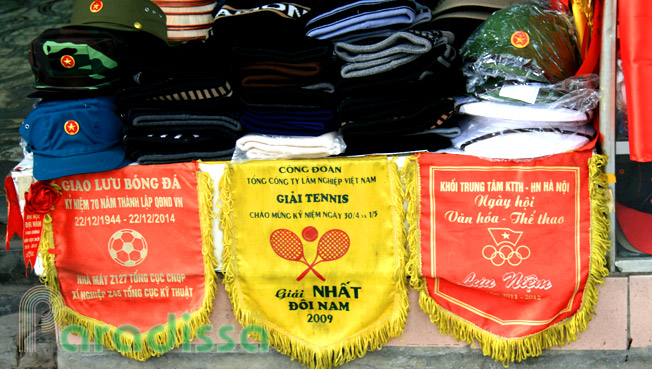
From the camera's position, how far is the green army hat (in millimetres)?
2801

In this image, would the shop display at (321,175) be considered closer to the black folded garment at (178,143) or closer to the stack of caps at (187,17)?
the black folded garment at (178,143)

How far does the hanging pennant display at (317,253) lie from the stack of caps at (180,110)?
0.60 ft

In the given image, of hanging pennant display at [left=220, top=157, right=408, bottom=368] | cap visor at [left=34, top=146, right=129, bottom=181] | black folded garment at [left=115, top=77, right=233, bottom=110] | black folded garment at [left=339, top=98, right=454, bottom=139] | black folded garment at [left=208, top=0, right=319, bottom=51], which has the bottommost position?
hanging pennant display at [left=220, top=157, right=408, bottom=368]

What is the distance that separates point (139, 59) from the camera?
2.72 metres

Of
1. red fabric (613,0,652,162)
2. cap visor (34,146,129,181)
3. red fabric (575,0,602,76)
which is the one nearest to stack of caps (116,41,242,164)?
cap visor (34,146,129,181)

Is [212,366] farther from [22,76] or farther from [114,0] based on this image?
[22,76]

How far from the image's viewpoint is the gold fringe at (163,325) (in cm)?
272

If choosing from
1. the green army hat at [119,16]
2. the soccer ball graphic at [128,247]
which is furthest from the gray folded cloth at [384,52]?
the soccer ball graphic at [128,247]

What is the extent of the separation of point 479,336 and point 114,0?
2204 mm

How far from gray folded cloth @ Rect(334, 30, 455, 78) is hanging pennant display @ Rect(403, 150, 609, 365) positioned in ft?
1.36

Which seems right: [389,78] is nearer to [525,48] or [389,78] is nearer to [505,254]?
[525,48]

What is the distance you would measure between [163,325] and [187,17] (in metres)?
1.48

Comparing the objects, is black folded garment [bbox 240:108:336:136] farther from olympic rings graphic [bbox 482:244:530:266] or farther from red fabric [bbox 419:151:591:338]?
olympic rings graphic [bbox 482:244:530:266]

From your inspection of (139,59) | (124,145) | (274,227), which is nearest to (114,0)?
(139,59)
